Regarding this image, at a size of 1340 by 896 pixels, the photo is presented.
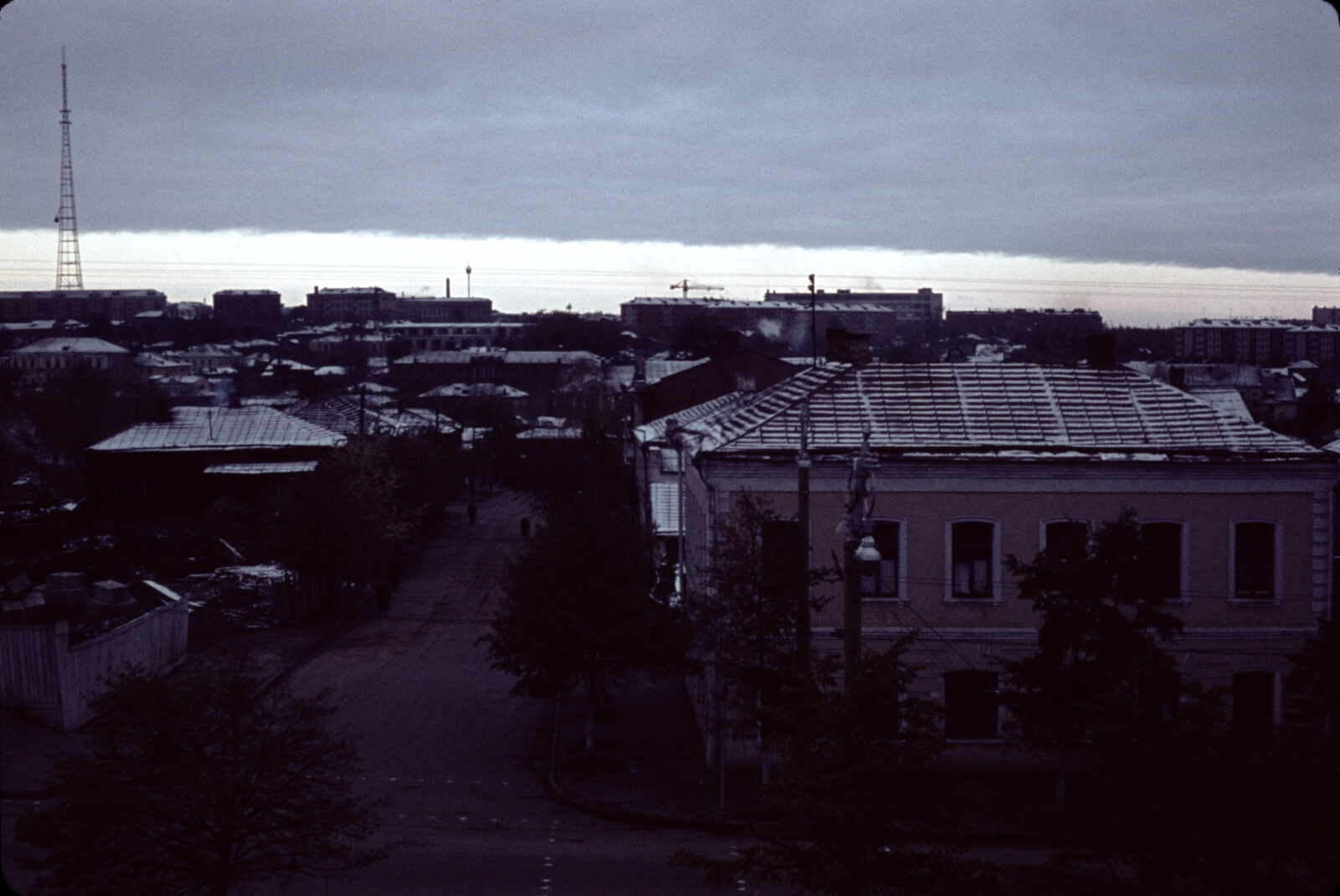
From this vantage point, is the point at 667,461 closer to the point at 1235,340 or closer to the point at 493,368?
the point at 493,368

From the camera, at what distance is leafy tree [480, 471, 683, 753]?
917 inches

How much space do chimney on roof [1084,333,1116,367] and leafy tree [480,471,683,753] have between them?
1052 centimetres

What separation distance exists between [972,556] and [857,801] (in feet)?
37.7

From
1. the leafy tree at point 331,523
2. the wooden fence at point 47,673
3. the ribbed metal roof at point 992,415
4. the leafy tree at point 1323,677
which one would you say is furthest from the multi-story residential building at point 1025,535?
the leafy tree at point 331,523

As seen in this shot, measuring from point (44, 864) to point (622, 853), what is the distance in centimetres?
901

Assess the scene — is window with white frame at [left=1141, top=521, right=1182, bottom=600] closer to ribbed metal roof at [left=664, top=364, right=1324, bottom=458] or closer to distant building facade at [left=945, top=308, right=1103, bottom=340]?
ribbed metal roof at [left=664, top=364, right=1324, bottom=458]

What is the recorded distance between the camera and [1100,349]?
27391mm

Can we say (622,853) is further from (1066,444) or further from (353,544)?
(353,544)

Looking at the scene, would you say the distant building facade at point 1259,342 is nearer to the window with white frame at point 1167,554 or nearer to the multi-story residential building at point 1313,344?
the multi-story residential building at point 1313,344

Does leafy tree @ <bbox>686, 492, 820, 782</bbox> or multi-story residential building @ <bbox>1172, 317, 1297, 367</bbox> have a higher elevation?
multi-story residential building @ <bbox>1172, 317, 1297, 367</bbox>

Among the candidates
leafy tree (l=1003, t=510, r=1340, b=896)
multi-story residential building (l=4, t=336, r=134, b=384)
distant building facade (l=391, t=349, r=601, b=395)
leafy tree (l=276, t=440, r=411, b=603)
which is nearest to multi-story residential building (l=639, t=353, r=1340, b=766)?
leafy tree (l=1003, t=510, r=1340, b=896)

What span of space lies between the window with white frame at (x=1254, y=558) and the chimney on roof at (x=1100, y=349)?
5082mm

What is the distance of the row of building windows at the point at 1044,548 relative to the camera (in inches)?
910

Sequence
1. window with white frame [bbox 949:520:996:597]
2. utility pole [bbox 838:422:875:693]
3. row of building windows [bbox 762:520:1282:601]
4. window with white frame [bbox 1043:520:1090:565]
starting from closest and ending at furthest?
utility pole [bbox 838:422:875:693] → window with white frame [bbox 1043:520:1090:565] → row of building windows [bbox 762:520:1282:601] → window with white frame [bbox 949:520:996:597]
